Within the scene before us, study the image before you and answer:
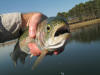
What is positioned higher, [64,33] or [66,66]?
[64,33]

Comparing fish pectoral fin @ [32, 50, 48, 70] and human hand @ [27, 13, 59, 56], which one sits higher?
human hand @ [27, 13, 59, 56]

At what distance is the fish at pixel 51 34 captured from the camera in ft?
7.86

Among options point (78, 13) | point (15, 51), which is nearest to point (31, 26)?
point (15, 51)

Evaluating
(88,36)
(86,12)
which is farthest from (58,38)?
(86,12)

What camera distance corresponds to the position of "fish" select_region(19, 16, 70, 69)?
7.86ft

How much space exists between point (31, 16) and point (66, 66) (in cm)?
1537

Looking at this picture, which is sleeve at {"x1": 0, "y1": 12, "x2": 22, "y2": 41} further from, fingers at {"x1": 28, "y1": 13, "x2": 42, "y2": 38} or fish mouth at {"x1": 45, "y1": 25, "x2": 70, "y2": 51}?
fish mouth at {"x1": 45, "y1": 25, "x2": 70, "y2": 51}

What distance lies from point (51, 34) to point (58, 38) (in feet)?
0.65

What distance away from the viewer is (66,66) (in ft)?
57.9

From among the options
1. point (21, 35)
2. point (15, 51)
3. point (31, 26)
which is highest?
point (31, 26)

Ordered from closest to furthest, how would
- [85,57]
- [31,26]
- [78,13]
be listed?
1. [31,26]
2. [85,57]
3. [78,13]

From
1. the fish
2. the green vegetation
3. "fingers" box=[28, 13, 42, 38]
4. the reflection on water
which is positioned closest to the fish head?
the fish

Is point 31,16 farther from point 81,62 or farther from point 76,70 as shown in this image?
point 81,62

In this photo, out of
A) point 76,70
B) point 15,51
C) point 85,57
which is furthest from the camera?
point 85,57
